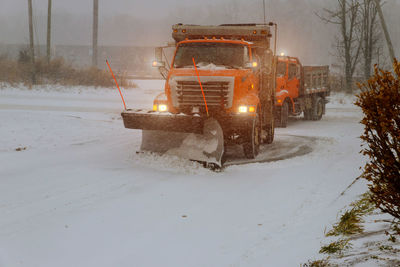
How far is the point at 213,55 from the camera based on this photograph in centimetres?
943

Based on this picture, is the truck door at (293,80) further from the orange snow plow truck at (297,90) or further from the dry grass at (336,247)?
the dry grass at (336,247)

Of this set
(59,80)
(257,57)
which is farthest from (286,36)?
(257,57)

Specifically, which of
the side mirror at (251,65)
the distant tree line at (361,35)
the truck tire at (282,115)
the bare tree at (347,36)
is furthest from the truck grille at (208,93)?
the bare tree at (347,36)

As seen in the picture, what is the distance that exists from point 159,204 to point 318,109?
13.6 metres

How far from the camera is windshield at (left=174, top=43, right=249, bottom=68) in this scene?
30.8 ft

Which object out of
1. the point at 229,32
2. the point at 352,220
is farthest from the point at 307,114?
the point at 352,220

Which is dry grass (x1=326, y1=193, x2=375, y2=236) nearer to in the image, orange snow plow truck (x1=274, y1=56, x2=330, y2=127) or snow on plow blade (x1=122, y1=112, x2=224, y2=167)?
snow on plow blade (x1=122, y1=112, x2=224, y2=167)

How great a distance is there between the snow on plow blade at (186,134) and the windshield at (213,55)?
5.47ft

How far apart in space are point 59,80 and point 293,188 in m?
27.7

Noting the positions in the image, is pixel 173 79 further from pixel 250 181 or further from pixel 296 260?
pixel 296 260

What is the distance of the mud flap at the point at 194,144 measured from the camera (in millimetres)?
8312

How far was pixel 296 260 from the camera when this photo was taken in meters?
4.07

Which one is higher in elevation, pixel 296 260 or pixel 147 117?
pixel 147 117

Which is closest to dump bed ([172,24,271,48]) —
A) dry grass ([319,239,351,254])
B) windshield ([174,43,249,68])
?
windshield ([174,43,249,68])
